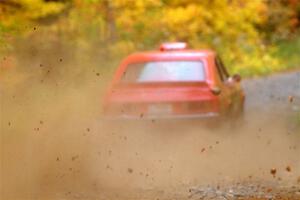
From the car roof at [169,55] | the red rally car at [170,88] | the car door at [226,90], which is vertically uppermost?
the car roof at [169,55]

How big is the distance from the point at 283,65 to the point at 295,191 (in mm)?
19570

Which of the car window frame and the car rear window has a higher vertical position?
the car rear window

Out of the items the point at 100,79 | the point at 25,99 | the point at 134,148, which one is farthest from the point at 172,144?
the point at 100,79

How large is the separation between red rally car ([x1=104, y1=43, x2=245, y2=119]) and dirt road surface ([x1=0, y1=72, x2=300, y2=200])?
0.78 feet

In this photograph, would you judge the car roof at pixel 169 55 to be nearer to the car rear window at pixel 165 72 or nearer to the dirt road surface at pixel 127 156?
the car rear window at pixel 165 72

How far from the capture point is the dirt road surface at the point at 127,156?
8.60 metres

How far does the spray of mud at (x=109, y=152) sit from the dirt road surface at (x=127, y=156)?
0.01 metres

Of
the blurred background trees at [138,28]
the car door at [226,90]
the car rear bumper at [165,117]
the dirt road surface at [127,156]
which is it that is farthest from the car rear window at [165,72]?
the blurred background trees at [138,28]

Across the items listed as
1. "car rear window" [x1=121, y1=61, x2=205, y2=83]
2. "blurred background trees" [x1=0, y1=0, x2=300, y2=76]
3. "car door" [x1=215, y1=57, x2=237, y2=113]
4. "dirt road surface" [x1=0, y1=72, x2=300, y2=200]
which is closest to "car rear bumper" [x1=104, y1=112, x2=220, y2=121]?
"dirt road surface" [x1=0, y1=72, x2=300, y2=200]

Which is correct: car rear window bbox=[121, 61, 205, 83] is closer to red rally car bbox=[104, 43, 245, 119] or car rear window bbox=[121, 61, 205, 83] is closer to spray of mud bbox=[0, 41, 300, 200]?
red rally car bbox=[104, 43, 245, 119]

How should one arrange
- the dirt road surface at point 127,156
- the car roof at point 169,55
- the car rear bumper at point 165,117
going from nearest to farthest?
the dirt road surface at point 127,156 → the car rear bumper at point 165,117 → the car roof at point 169,55

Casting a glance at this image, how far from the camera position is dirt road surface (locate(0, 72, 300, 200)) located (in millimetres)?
8602

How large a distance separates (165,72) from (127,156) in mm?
1756

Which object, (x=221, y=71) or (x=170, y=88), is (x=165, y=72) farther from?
(x=221, y=71)
